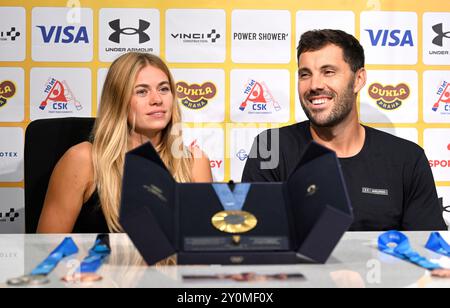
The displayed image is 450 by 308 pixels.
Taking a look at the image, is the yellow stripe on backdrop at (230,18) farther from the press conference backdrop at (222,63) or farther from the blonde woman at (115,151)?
the blonde woman at (115,151)

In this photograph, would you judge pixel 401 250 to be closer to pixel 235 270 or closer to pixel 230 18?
pixel 235 270

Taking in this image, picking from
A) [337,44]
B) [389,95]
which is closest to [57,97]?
[337,44]

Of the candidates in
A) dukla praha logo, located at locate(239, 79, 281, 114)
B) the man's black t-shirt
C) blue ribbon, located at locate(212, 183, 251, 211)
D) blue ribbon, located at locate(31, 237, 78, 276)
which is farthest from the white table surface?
dukla praha logo, located at locate(239, 79, 281, 114)

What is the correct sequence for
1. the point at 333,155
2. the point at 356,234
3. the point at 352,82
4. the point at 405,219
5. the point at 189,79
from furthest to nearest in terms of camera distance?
the point at 189,79, the point at 352,82, the point at 405,219, the point at 356,234, the point at 333,155

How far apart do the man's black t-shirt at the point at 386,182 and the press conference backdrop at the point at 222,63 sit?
96cm

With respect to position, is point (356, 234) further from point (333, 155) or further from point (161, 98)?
point (161, 98)

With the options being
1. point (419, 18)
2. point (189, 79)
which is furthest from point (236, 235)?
point (419, 18)

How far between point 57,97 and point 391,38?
76.0 inches

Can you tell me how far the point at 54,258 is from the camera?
3.84 ft

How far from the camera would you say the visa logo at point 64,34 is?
3216 mm

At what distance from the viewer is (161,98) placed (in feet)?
7.50

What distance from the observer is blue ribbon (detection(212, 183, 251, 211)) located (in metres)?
1.23

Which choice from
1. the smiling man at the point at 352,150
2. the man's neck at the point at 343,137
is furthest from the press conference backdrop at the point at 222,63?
the man's neck at the point at 343,137
